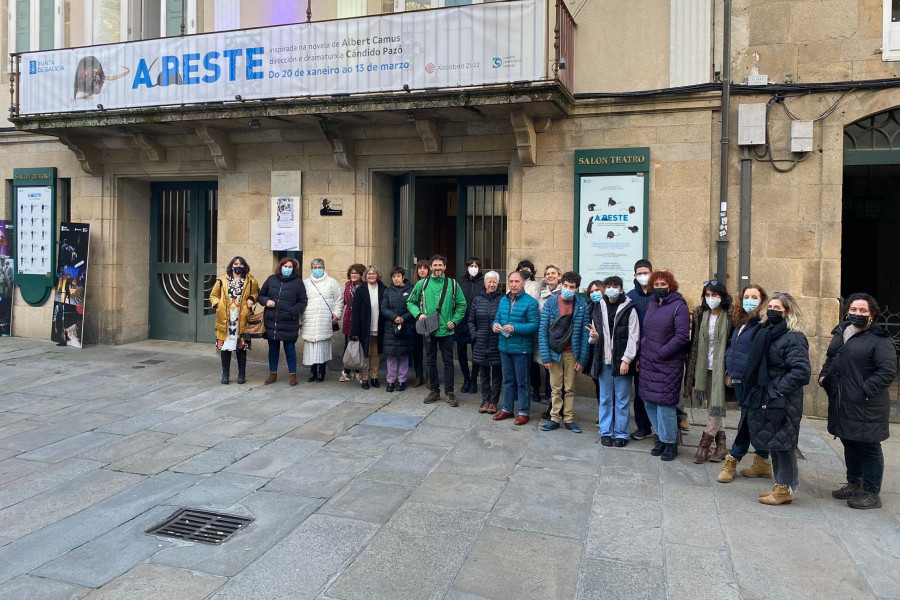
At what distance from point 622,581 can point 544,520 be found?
3.11 feet

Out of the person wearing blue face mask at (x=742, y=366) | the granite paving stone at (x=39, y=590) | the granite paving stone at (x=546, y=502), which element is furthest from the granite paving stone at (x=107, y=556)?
the person wearing blue face mask at (x=742, y=366)

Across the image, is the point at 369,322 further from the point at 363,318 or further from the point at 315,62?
the point at 315,62

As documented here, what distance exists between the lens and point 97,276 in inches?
482

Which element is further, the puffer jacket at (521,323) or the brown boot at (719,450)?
the puffer jacket at (521,323)

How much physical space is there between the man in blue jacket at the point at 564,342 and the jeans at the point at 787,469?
223 centimetres

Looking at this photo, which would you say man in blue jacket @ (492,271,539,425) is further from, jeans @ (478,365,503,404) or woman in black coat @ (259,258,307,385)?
woman in black coat @ (259,258,307,385)

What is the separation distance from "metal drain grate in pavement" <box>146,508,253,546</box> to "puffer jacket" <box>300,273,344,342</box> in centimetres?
435

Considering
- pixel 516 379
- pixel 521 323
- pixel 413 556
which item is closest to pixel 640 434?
pixel 516 379

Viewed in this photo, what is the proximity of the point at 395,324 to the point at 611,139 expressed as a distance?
3.88 m

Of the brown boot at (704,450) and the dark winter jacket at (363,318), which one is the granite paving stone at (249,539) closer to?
the brown boot at (704,450)

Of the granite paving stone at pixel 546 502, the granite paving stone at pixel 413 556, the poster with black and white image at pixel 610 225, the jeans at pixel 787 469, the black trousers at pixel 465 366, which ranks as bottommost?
the granite paving stone at pixel 413 556

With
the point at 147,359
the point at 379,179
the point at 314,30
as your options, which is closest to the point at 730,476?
the point at 379,179

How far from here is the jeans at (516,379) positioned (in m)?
7.51

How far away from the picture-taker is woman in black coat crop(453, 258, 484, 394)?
8.92 m
